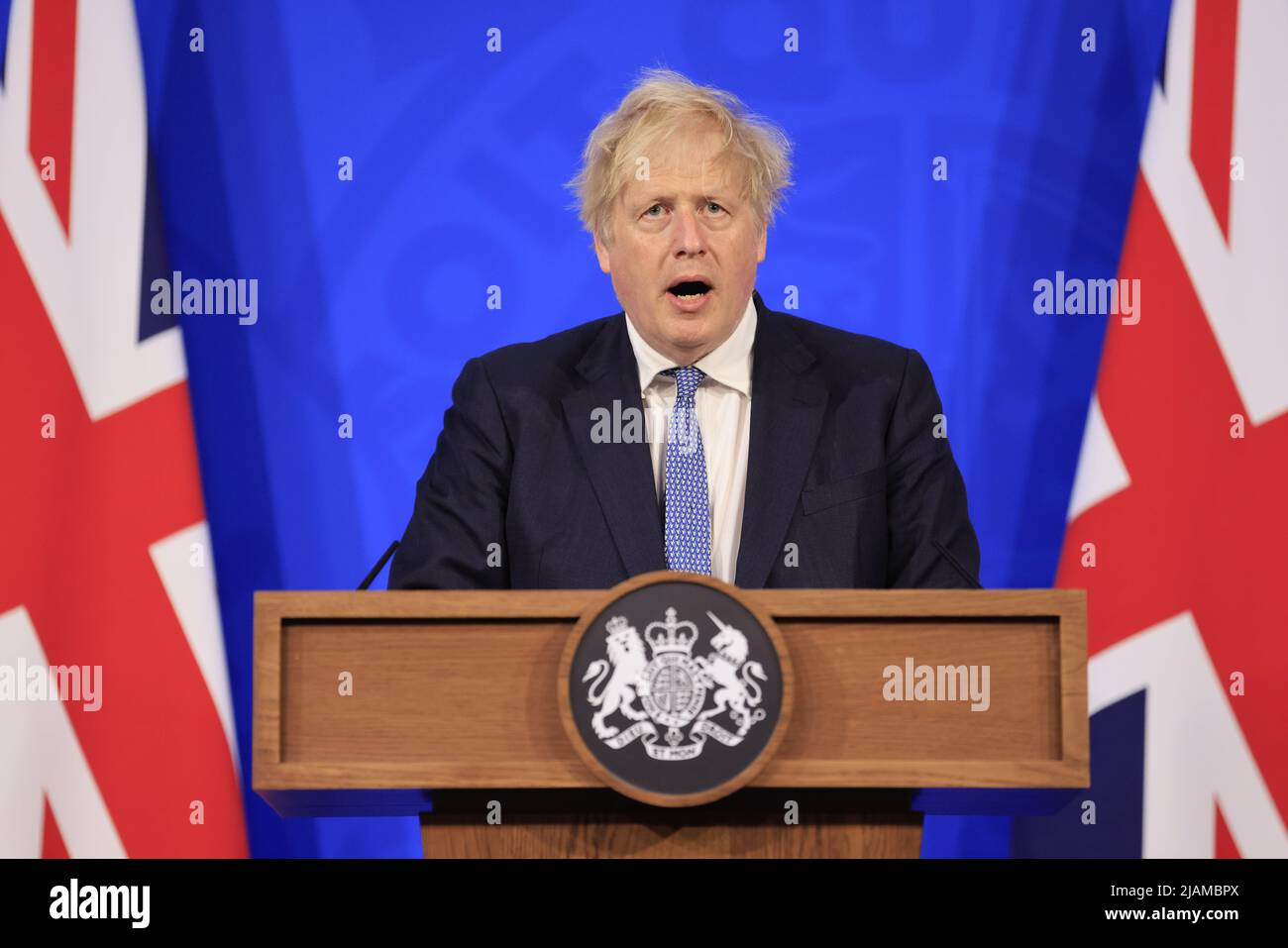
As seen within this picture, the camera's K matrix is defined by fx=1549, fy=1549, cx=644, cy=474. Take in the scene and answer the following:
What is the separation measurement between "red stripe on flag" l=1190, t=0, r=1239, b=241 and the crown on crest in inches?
85.1

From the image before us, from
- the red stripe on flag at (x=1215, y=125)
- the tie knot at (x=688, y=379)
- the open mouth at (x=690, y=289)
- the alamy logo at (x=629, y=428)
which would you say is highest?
the red stripe on flag at (x=1215, y=125)

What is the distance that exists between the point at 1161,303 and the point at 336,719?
2.25 m

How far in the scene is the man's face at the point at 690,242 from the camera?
2.45m

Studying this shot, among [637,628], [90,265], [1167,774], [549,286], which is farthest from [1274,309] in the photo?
[90,265]

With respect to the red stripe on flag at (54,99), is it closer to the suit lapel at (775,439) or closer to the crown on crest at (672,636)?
the suit lapel at (775,439)

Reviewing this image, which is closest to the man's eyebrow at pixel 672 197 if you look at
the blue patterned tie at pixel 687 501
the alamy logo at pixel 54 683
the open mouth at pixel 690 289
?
the open mouth at pixel 690 289

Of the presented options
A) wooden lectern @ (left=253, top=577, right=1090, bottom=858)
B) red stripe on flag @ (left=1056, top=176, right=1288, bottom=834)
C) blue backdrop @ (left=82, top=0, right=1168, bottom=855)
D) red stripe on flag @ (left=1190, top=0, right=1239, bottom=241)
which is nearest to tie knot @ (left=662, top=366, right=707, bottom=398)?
wooden lectern @ (left=253, top=577, right=1090, bottom=858)

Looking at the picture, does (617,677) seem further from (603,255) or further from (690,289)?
(603,255)

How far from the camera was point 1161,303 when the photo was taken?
3.28 metres

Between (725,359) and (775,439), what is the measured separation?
226 mm

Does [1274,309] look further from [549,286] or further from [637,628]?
[637,628]

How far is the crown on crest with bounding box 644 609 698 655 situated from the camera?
1.58 meters

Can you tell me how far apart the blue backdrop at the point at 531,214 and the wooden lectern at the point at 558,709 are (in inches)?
66.4
